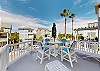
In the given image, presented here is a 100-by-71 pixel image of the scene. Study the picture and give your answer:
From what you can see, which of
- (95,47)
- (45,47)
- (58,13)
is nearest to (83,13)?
(58,13)

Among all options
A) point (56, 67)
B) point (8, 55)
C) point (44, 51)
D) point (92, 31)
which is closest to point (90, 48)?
point (44, 51)

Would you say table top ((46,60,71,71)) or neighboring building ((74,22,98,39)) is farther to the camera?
neighboring building ((74,22,98,39))

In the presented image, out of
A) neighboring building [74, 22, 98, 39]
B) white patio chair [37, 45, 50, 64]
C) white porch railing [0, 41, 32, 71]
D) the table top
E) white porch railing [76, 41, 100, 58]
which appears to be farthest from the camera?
neighboring building [74, 22, 98, 39]

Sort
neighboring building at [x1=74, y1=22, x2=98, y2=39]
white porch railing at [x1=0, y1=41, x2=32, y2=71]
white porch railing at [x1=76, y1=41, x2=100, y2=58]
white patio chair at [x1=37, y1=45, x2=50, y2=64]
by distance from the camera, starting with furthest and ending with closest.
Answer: neighboring building at [x1=74, y1=22, x2=98, y2=39] → white porch railing at [x1=76, y1=41, x2=100, y2=58] → white patio chair at [x1=37, y1=45, x2=50, y2=64] → white porch railing at [x1=0, y1=41, x2=32, y2=71]

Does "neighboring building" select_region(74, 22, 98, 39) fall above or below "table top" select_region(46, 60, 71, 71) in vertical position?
above

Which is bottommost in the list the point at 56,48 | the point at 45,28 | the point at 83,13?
the point at 56,48

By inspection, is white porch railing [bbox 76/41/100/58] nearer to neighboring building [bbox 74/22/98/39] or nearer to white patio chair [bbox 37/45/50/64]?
white patio chair [bbox 37/45/50/64]

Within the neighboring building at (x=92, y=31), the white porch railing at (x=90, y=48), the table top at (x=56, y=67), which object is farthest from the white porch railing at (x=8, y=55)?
the neighboring building at (x=92, y=31)

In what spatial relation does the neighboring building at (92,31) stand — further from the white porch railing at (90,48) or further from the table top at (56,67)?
the table top at (56,67)

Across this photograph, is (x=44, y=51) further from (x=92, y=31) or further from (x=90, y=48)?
(x=92, y=31)

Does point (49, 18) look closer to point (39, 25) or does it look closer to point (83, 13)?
point (39, 25)

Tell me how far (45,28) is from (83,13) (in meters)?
2.96

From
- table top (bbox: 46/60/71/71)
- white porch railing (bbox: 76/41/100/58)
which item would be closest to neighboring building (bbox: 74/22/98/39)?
white porch railing (bbox: 76/41/100/58)

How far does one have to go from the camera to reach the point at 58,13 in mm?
13367
